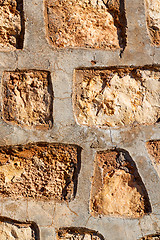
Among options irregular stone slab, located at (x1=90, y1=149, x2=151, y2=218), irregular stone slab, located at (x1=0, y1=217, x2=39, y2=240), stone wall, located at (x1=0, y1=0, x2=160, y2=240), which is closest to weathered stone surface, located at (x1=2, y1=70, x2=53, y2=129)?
stone wall, located at (x1=0, y1=0, x2=160, y2=240)

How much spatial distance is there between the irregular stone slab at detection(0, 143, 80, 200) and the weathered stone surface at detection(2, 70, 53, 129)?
119mm

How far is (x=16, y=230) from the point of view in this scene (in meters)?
1.28

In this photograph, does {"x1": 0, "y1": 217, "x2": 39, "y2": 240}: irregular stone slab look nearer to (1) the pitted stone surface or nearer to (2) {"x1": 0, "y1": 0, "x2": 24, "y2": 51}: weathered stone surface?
(1) the pitted stone surface

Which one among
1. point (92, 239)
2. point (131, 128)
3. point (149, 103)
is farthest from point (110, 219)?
point (149, 103)

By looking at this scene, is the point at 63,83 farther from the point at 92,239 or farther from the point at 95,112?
the point at 92,239

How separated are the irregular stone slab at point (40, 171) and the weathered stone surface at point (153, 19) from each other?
62cm

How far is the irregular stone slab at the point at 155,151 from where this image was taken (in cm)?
131

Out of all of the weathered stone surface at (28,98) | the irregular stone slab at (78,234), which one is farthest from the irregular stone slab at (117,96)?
the irregular stone slab at (78,234)

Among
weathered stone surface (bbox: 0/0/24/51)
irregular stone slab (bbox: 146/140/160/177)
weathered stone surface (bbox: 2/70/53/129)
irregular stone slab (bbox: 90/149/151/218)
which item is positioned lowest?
irregular stone slab (bbox: 90/149/151/218)

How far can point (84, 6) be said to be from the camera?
4.24ft

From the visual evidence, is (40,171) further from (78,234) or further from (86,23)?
(86,23)

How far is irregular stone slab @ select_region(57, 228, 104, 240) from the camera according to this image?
1292mm

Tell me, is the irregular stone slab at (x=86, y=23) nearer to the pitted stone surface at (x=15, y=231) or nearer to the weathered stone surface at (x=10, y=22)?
the weathered stone surface at (x=10, y=22)

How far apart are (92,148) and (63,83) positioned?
31cm
